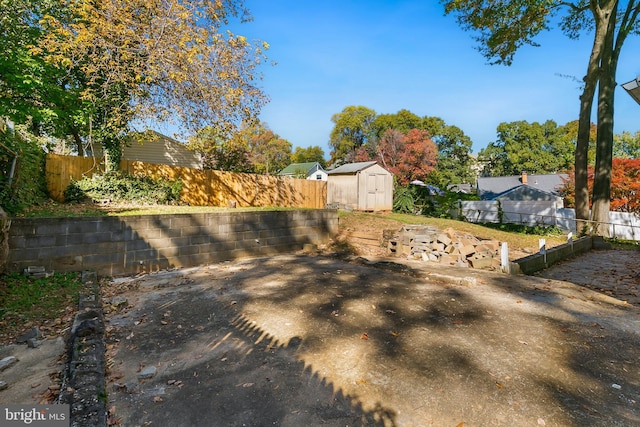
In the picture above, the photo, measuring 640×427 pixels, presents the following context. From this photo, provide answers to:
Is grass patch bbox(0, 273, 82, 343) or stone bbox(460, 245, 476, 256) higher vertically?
stone bbox(460, 245, 476, 256)

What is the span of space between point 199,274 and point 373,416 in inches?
199

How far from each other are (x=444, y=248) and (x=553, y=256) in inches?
134

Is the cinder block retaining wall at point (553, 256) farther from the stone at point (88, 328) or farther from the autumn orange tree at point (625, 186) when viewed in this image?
the autumn orange tree at point (625, 186)

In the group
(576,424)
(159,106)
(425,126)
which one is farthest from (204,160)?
(425,126)

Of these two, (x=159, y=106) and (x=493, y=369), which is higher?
(x=159, y=106)

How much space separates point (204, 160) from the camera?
60.7 feet

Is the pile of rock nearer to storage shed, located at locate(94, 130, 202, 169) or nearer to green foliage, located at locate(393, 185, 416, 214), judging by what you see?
green foliage, located at locate(393, 185, 416, 214)

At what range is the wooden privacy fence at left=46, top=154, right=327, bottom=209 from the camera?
29.8ft

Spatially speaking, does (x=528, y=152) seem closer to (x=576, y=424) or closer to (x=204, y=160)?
(x=204, y=160)

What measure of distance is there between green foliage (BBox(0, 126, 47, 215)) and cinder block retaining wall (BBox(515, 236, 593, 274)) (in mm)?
11068

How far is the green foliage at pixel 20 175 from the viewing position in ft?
18.9

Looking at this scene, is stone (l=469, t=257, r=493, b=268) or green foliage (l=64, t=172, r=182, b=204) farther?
green foliage (l=64, t=172, r=182, b=204)

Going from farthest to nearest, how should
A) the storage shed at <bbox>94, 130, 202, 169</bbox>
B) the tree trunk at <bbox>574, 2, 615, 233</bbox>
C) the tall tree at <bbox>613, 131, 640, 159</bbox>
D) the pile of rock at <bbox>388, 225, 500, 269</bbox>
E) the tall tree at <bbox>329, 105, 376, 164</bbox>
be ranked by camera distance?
the tall tree at <bbox>329, 105, 376, 164</bbox> < the tall tree at <bbox>613, 131, 640, 159</bbox> < the storage shed at <bbox>94, 130, 202, 169</bbox> < the tree trunk at <bbox>574, 2, 615, 233</bbox> < the pile of rock at <bbox>388, 225, 500, 269</bbox>

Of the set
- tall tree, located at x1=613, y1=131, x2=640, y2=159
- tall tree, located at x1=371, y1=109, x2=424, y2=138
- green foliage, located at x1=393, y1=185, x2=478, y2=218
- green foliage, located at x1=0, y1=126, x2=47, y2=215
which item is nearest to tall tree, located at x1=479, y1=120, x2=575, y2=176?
tall tree, located at x1=613, y1=131, x2=640, y2=159
